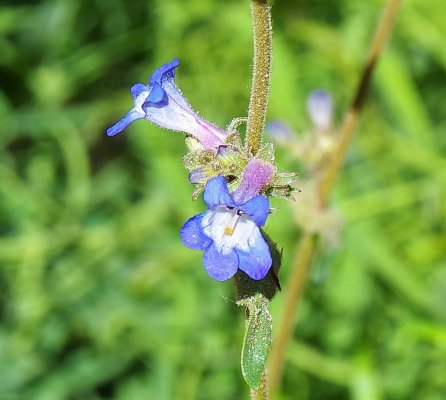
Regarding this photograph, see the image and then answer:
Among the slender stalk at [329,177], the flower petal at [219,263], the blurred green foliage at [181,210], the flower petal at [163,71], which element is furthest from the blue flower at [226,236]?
the blurred green foliage at [181,210]

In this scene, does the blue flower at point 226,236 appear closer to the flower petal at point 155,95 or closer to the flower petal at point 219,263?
the flower petal at point 219,263

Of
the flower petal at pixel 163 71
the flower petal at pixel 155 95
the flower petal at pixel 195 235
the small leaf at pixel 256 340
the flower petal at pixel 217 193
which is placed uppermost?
the flower petal at pixel 163 71

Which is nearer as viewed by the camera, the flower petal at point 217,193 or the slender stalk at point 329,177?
the flower petal at point 217,193

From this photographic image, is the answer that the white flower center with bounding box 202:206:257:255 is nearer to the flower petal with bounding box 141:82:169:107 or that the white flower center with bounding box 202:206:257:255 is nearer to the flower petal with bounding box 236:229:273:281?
the flower petal with bounding box 236:229:273:281

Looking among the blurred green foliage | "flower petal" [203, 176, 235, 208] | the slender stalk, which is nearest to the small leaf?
"flower petal" [203, 176, 235, 208]

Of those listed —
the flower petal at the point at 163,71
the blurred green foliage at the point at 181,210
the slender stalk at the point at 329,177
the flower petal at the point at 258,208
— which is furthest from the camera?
the blurred green foliage at the point at 181,210

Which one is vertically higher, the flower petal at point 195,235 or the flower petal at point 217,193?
the flower petal at point 217,193

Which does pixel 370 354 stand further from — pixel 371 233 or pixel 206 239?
pixel 206 239
